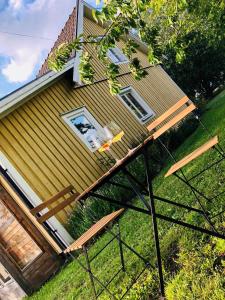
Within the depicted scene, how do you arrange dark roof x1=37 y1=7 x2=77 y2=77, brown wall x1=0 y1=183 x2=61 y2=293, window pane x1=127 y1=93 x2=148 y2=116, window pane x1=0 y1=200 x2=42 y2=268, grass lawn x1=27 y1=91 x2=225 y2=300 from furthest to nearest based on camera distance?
window pane x1=127 y1=93 x2=148 y2=116 < dark roof x1=37 y1=7 x2=77 y2=77 < window pane x1=0 y1=200 x2=42 y2=268 < brown wall x1=0 y1=183 x2=61 y2=293 < grass lawn x1=27 y1=91 x2=225 y2=300

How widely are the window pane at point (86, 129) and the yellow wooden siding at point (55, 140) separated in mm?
348

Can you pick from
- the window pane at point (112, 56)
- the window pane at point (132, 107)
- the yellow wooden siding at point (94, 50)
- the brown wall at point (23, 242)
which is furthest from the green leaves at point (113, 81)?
the window pane at point (112, 56)

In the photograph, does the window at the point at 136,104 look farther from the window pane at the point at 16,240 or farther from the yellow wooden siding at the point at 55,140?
the window pane at the point at 16,240

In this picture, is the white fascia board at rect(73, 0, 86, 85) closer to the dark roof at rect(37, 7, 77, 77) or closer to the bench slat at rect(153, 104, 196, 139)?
the dark roof at rect(37, 7, 77, 77)

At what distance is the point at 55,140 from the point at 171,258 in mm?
6703

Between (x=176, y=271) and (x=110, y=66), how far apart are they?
2409 millimetres

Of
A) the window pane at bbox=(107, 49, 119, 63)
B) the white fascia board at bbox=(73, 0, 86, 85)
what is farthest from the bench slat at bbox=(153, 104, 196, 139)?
the window pane at bbox=(107, 49, 119, 63)

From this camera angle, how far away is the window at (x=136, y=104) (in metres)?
15.6

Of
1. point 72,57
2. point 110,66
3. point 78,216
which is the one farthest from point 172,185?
point 72,57

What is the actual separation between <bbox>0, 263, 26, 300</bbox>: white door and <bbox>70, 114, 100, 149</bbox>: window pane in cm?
419

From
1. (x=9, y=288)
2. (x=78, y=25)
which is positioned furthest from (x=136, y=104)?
(x=9, y=288)

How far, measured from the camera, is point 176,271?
449 centimetres

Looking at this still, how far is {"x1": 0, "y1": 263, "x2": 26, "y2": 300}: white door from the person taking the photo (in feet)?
29.7

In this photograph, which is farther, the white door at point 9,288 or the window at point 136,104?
the window at point 136,104
